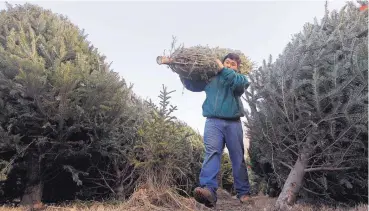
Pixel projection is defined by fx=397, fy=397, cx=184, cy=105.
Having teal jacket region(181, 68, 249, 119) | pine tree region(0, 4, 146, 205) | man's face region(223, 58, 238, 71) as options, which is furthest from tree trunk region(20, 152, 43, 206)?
man's face region(223, 58, 238, 71)

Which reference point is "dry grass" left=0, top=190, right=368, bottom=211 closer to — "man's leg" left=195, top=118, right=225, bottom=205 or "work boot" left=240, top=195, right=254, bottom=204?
"work boot" left=240, top=195, right=254, bottom=204

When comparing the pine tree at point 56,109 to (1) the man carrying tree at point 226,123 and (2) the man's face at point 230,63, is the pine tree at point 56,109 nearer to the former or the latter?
(1) the man carrying tree at point 226,123

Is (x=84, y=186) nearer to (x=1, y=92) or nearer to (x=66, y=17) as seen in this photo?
(x=1, y=92)

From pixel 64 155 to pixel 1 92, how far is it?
113cm

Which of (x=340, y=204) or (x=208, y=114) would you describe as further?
(x=208, y=114)

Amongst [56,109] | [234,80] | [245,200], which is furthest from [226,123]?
[56,109]

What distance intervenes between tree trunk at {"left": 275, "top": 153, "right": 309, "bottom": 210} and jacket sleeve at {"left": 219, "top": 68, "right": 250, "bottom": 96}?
3.98ft

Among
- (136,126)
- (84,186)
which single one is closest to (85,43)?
(136,126)

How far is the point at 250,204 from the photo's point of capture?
5.11 metres

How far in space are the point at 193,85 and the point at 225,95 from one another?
0.54 metres

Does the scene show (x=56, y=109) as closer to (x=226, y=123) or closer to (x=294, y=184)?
(x=226, y=123)

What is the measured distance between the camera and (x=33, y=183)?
5.45 m

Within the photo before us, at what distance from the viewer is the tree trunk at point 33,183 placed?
538 centimetres

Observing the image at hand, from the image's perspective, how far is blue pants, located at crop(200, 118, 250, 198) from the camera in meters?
5.07
